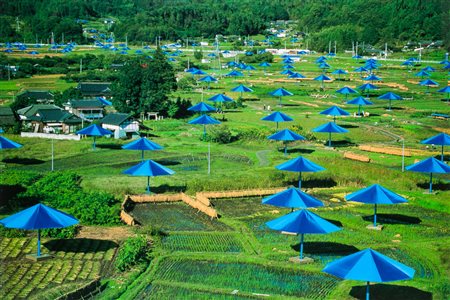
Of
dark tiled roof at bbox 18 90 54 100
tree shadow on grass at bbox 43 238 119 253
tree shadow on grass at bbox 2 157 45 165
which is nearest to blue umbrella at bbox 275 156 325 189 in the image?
tree shadow on grass at bbox 43 238 119 253

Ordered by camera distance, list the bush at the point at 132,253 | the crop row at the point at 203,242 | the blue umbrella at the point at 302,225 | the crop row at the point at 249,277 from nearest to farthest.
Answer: the crop row at the point at 249,277 < the bush at the point at 132,253 < the blue umbrella at the point at 302,225 < the crop row at the point at 203,242

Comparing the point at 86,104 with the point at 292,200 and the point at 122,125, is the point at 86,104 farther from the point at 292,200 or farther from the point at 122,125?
the point at 292,200

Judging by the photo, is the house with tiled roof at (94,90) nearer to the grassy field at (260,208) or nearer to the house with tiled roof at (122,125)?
the grassy field at (260,208)

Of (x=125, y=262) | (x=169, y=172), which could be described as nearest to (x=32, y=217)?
(x=125, y=262)

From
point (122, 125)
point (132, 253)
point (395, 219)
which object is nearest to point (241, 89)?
point (122, 125)

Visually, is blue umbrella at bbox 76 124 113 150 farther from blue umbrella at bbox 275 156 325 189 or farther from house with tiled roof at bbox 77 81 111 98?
house with tiled roof at bbox 77 81 111 98

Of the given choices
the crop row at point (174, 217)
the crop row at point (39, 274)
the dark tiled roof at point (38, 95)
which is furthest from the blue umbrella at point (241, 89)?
the crop row at point (39, 274)
